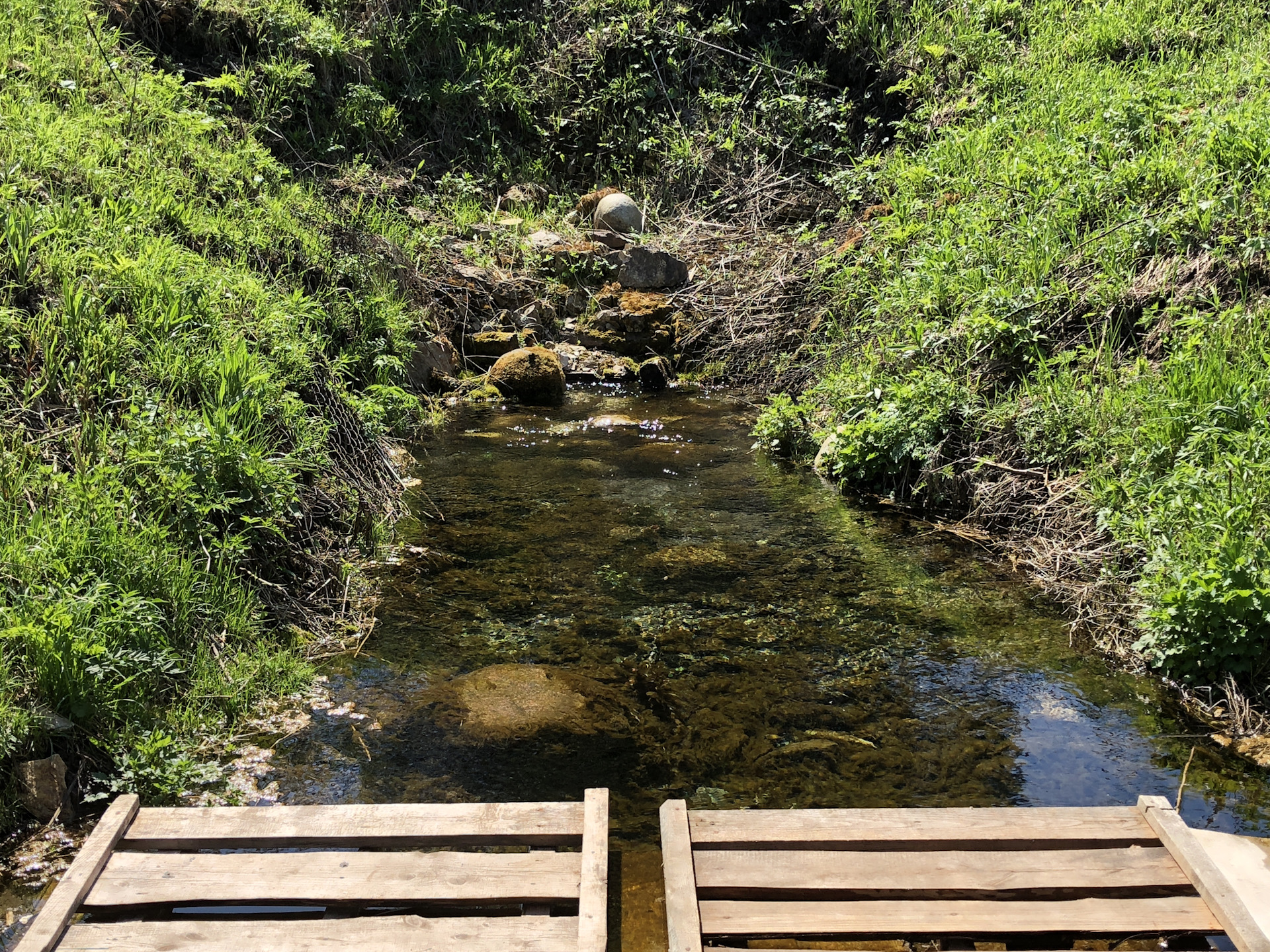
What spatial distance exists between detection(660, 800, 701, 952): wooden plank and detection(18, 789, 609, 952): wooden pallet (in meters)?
0.18

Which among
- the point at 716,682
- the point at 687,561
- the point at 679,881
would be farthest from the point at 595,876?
the point at 687,561

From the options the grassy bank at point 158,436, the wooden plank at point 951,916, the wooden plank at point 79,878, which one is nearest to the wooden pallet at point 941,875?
the wooden plank at point 951,916

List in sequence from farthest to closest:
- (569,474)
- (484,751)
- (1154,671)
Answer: (569,474) < (1154,671) < (484,751)

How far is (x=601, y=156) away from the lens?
481 inches

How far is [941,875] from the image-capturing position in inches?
111

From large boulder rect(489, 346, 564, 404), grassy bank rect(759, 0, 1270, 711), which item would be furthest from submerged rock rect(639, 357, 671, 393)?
grassy bank rect(759, 0, 1270, 711)

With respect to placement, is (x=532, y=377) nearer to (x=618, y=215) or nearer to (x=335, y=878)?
(x=618, y=215)

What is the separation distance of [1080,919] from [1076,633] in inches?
90.7

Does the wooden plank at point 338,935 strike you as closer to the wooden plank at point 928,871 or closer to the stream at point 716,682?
the stream at point 716,682

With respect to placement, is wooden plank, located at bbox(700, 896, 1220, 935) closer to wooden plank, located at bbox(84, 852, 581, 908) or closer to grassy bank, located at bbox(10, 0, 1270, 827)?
wooden plank, located at bbox(84, 852, 581, 908)

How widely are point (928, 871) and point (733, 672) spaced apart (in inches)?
64.3

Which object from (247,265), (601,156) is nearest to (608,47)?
(601,156)

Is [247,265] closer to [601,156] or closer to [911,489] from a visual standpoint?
[911,489]

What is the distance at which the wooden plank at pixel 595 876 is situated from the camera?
101 inches
